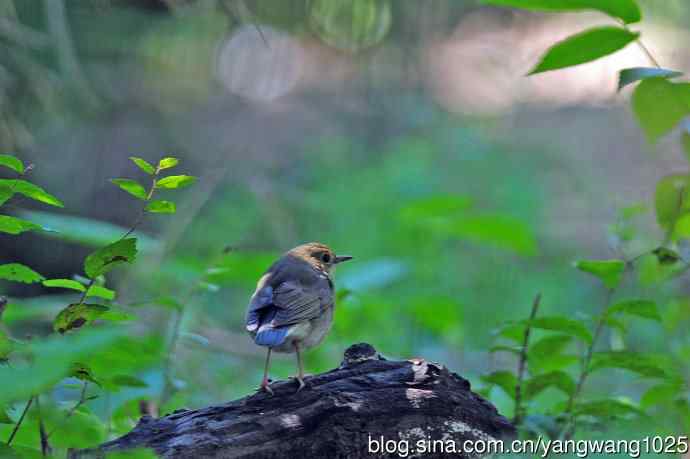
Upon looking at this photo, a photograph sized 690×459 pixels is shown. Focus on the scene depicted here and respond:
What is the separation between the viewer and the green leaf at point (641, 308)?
7.20 feet

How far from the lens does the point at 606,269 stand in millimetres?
2293

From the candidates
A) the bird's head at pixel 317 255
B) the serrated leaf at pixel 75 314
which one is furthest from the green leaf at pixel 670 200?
the serrated leaf at pixel 75 314

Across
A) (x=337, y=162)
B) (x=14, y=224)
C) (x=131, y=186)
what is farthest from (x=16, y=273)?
(x=337, y=162)

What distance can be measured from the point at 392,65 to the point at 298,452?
447 cm

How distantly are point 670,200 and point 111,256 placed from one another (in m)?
1.35

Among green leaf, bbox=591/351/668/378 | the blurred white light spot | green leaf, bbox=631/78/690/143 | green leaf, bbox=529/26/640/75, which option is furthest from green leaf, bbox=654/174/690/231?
the blurred white light spot

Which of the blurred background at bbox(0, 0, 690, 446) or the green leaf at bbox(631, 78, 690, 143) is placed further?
the blurred background at bbox(0, 0, 690, 446)

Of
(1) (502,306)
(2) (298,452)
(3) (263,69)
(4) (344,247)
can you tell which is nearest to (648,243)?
(1) (502,306)

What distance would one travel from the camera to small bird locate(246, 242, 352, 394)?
A: 2.40 m

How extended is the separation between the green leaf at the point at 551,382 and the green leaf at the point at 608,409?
0.06 m

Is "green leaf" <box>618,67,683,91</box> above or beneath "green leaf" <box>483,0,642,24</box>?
beneath

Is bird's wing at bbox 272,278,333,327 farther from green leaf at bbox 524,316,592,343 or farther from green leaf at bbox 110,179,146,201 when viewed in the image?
green leaf at bbox 110,179,146,201

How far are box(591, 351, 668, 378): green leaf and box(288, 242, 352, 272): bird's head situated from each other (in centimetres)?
99

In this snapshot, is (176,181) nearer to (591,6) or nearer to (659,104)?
(591,6)
